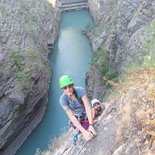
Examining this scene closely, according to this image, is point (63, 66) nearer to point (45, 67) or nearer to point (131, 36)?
point (45, 67)

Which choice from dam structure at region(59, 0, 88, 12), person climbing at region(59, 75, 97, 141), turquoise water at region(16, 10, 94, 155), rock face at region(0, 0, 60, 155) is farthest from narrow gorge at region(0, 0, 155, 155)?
dam structure at region(59, 0, 88, 12)

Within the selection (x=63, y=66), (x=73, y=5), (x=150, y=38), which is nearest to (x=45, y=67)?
(x=63, y=66)

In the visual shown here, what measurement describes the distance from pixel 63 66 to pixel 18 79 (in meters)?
8.94

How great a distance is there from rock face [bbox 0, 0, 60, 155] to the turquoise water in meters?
0.54

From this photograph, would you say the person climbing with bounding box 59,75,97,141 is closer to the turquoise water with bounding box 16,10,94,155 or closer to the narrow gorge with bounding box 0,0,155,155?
the narrow gorge with bounding box 0,0,155,155

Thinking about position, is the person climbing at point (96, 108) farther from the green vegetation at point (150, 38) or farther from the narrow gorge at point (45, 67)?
the green vegetation at point (150, 38)

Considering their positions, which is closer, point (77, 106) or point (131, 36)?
point (77, 106)

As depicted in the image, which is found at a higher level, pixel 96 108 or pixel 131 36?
pixel 96 108

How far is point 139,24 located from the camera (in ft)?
58.4

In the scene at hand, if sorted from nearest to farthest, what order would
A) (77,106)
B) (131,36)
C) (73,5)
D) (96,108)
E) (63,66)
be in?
(77,106), (96,108), (131,36), (63,66), (73,5)

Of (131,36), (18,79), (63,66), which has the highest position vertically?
(18,79)

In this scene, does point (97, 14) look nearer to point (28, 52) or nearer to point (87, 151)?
point (28, 52)

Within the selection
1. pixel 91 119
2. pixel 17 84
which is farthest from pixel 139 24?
pixel 91 119

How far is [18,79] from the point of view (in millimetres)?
19875
